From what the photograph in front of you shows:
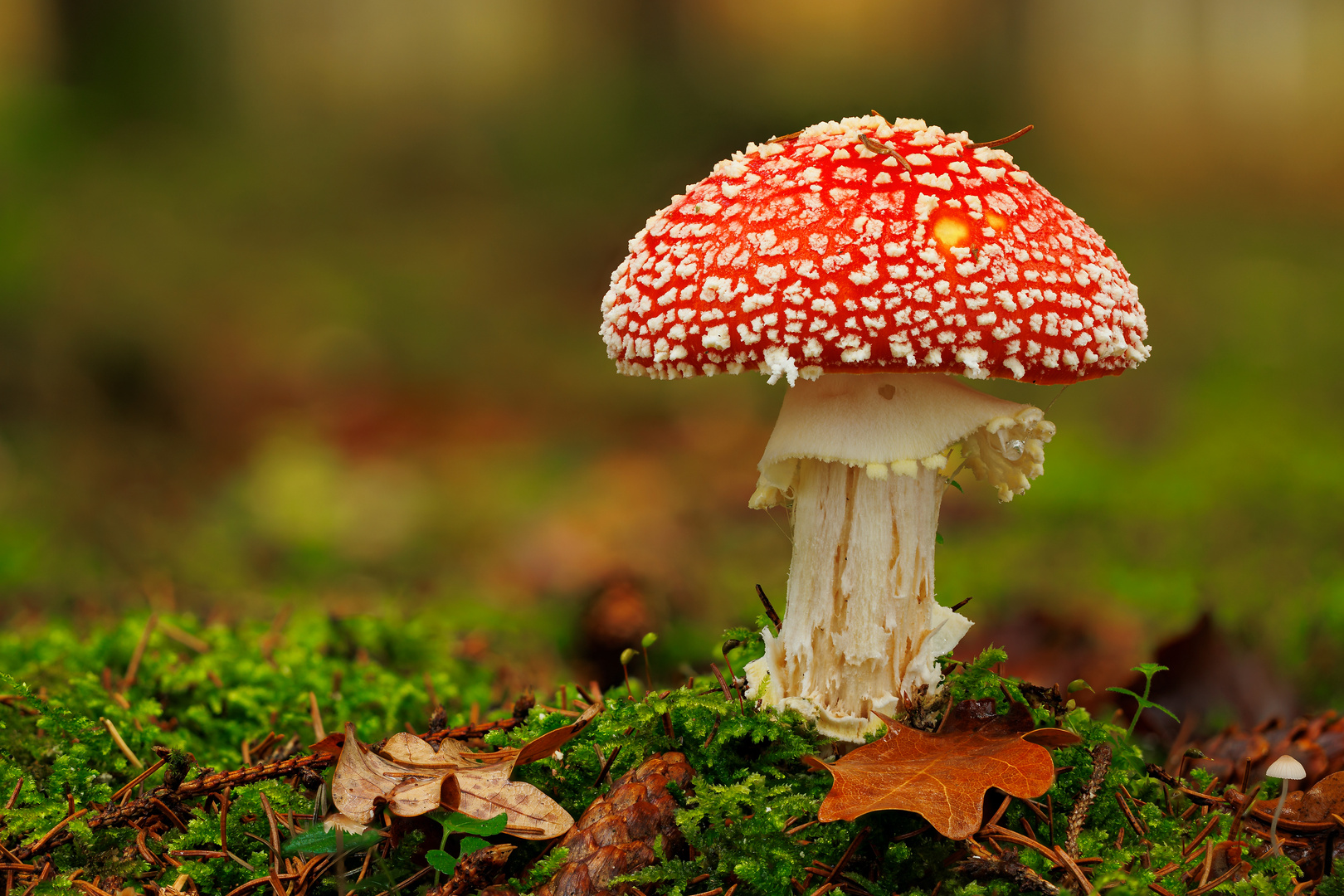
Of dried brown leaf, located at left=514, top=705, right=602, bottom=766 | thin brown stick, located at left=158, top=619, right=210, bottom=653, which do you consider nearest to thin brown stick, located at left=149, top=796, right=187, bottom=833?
dried brown leaf, located at left=514, top=705, right=602, bottom=766

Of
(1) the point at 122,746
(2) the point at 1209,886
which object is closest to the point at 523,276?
(1) the point at 122,746

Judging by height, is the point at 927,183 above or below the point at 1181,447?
above

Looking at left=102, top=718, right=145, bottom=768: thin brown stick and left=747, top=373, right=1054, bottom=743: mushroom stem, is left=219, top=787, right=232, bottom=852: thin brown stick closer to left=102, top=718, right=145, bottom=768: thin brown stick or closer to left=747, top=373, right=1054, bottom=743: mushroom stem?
left=102, top=718, right=145, bottom=768: thin brown stick

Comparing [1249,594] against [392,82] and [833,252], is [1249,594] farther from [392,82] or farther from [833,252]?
[392,82]

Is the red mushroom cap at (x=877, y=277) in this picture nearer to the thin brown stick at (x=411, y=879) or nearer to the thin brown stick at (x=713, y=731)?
the thin brown stick at (x=713, y=731)

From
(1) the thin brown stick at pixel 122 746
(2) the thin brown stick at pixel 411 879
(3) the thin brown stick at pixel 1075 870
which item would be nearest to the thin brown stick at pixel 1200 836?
(3) the thin brown stick at pixel 1075 870

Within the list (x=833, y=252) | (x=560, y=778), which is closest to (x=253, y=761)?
(x=560, y=778)
